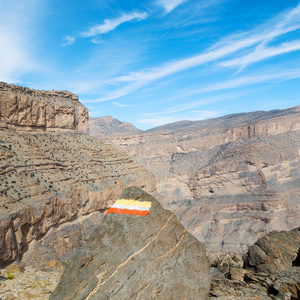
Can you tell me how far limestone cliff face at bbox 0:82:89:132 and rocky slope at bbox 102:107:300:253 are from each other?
27.5 metres

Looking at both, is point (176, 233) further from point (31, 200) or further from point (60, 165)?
point (60, 165)

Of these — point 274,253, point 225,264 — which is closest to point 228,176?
point 225,264

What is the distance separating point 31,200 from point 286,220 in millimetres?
66337

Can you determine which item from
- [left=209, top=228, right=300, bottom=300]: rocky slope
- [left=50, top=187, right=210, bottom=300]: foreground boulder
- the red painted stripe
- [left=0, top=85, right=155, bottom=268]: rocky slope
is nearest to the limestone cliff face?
[left=0, top=85, right=155, bottom=268]: rocky slope

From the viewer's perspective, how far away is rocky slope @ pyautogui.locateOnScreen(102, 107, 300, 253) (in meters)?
72.8

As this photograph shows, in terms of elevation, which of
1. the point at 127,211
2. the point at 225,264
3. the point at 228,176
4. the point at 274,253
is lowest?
the point at 225,264

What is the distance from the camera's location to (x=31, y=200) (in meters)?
28.3

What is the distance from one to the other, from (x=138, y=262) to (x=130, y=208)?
1420 mm

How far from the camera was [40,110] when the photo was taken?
46.8m

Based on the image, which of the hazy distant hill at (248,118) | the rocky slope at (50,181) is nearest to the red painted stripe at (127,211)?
the rocky slope at (50,181)

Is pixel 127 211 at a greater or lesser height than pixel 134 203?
lesser

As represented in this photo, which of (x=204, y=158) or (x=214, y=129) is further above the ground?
(x=214, y=129)

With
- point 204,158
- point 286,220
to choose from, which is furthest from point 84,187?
point 204,158

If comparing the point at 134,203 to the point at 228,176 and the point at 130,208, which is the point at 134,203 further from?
the point at 228,176
